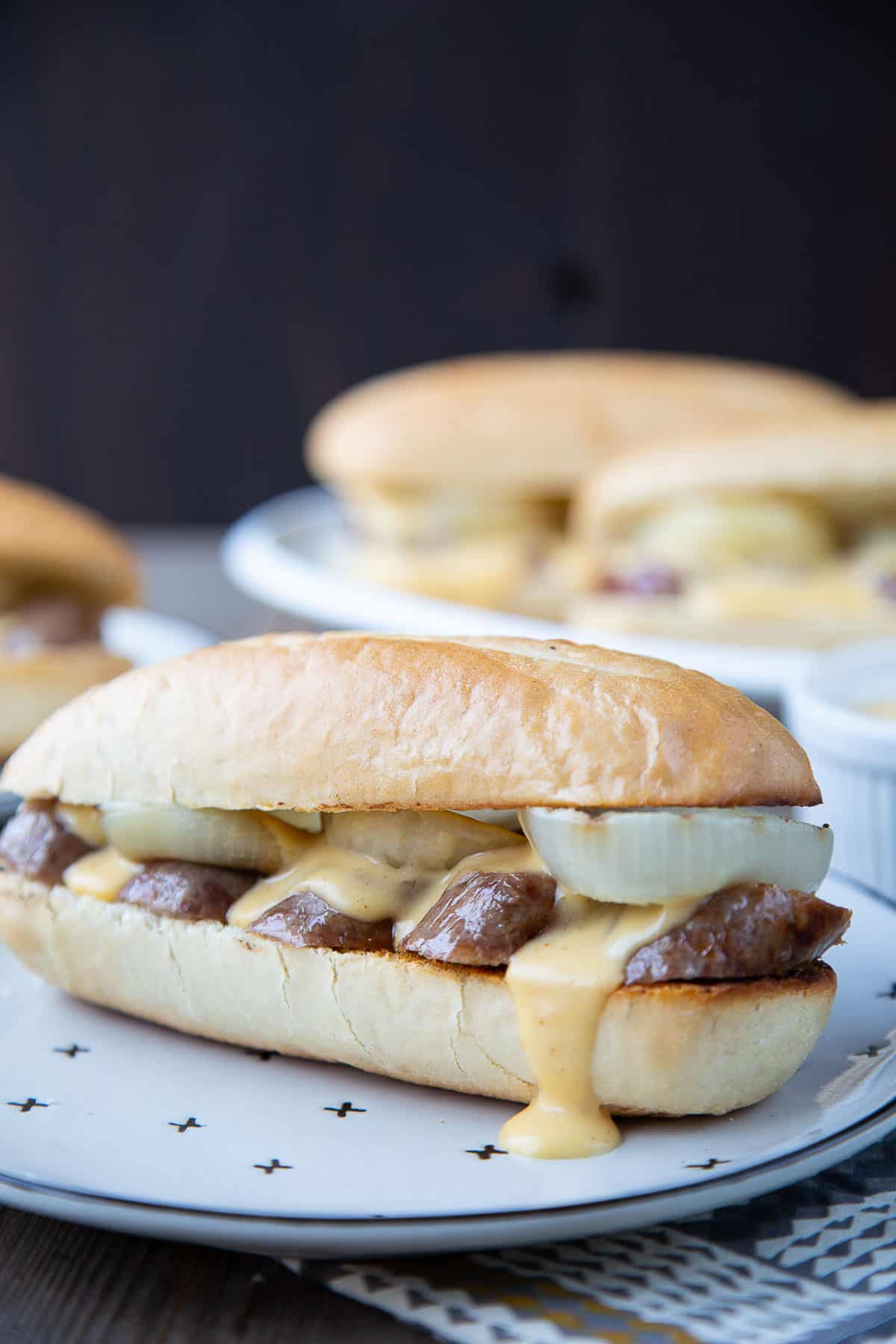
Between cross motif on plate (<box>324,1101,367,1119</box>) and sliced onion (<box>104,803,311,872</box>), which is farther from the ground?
sliced onion (<box>104,803,311,872</box>)

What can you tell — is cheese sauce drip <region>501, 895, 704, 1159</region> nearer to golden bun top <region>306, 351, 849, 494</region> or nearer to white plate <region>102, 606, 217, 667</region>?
white plate <region>102, 606, 217, 667</region>

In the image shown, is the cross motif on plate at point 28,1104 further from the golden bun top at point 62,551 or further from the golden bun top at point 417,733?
the golden bun top at point 62,551

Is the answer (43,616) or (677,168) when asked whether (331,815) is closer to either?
(43,616)

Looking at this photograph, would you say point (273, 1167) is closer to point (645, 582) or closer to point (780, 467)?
point (645, 582)

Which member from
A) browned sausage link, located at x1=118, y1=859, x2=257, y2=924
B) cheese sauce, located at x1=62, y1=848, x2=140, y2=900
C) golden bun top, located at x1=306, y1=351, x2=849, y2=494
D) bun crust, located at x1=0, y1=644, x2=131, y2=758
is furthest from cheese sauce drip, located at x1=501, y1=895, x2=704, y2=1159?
golden bun top, located at x1=306, y1=351, x2=849, y2=494

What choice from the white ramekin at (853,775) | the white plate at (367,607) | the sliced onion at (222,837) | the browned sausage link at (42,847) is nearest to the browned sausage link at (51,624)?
the white plate at (367,607)

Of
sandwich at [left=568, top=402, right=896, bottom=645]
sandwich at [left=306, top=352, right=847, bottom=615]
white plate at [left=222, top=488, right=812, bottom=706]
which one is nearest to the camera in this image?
white plate at [left=222, top=488, right=812, bottom=706]

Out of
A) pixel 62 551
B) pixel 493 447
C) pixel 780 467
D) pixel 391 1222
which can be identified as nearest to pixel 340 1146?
pixel 391 1222
